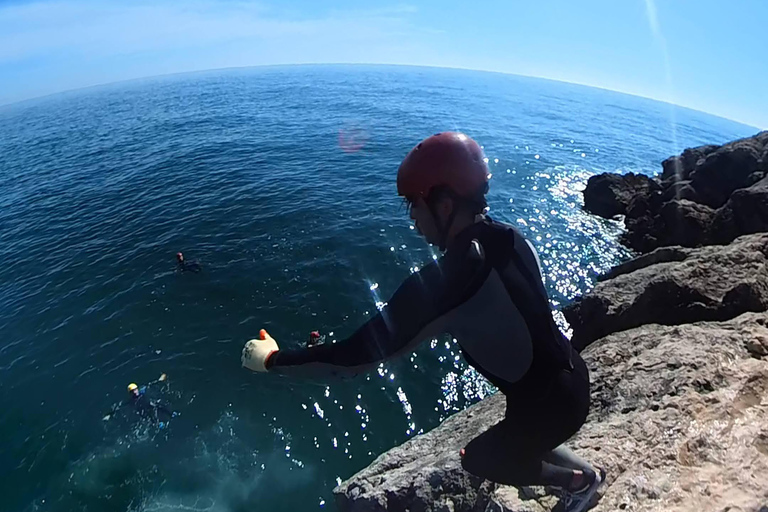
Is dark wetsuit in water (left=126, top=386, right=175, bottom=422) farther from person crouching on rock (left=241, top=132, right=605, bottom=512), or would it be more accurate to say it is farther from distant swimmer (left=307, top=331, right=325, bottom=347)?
person crouching on rock (left=241, top=132, right=605, bottom=512)

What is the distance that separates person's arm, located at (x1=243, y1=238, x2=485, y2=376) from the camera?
2.28m

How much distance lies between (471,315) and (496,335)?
26 centimetres

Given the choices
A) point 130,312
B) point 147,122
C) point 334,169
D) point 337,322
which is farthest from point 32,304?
point 147,122

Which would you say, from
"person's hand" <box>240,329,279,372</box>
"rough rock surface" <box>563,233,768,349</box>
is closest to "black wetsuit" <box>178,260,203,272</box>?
"rough rock surface" <box>563,233,768,349</box>

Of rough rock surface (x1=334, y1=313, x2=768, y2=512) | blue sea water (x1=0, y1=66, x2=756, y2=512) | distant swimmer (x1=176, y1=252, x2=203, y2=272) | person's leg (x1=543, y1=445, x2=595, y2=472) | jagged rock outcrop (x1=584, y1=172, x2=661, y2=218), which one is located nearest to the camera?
person's leg (x1=543, y1=445, x2=595, y2=472)

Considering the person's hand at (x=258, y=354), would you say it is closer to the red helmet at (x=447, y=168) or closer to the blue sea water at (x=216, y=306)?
the red helmet at (x=447, y=168)

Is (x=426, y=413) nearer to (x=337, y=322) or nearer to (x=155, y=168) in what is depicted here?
(x=337, y=322)

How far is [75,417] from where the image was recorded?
11.8 metres

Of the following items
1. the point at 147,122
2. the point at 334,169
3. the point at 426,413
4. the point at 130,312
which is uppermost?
the point at 147,122

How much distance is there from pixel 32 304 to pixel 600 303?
69.4 ft

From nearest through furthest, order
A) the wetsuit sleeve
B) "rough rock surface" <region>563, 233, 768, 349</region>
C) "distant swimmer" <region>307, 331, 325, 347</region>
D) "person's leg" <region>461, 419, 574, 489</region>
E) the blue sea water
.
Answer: the wetsuit sleeve → "person's leg" <region>461, 419, 574, 489</region> → "rough rock surface" <region>563, 233, 768, 349</region> → the blue sea water → "distant swimmer" <region>307, 331, 325, 347</region>

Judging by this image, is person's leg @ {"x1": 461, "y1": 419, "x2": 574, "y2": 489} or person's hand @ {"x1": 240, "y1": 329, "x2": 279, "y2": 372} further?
person's leg @ {"x1": 461, "y1": 419, "x2": 574, "y2": 489}

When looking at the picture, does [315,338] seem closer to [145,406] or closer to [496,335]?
[145,406]

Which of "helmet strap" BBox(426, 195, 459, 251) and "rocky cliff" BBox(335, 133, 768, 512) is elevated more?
"helmet strap" BBox(426, 195, 459, 251)
